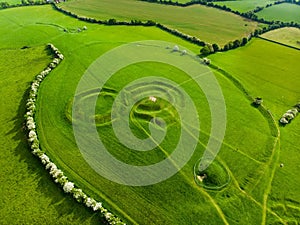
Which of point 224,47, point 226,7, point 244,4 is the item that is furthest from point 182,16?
point 224,47

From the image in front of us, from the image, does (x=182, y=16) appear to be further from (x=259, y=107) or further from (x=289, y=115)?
(x=289, y=115)

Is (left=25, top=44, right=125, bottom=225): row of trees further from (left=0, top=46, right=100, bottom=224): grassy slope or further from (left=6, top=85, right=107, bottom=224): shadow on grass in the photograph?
(left=0, top=46, right=100, bottom=224): grassy slope

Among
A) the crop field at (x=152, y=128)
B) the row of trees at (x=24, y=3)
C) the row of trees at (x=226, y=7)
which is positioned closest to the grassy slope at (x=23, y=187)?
the crop field at (x=152, y=128)

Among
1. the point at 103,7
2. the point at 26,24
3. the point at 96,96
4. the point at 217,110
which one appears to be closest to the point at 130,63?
the point at 96,96

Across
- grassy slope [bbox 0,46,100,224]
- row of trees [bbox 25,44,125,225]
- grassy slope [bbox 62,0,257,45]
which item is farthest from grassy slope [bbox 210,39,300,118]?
grassy slope [bbox 0,46,100,224]

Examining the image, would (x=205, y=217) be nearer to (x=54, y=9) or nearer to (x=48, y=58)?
(x=48, y=58)

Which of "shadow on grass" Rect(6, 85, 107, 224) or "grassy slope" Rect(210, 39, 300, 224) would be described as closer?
"shadow on grass" Rect(6, 85, 107, 224)

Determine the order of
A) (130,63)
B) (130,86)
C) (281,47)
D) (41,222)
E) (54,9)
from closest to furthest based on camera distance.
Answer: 1. (41,222)
2. (130,86)
3. (130,63)
4. (281,47)
5. (54,9)
